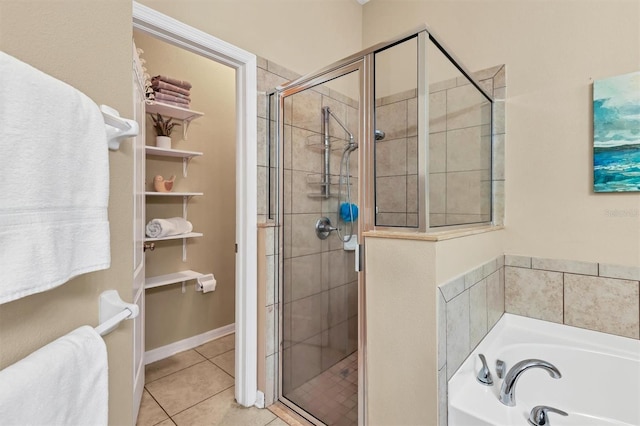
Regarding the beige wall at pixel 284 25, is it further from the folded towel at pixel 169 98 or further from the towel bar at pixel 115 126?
the towel bar at pixel 115 126

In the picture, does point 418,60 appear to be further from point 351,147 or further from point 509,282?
point 509,282

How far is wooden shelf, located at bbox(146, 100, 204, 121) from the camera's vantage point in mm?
2225

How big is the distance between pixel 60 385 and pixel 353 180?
51.5 inches

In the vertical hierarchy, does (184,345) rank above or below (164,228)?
below

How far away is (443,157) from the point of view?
148 cm

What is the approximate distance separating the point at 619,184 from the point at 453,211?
925 mm

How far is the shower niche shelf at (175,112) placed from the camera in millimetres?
2234

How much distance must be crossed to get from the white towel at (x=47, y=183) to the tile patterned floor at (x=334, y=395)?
1.33 meters

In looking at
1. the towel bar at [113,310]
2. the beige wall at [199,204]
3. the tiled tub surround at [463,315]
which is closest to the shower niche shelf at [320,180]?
the tiled tub surround at [463,315]

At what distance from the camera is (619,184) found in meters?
1.60

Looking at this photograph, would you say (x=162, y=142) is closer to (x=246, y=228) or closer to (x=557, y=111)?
(x=246, y=228)

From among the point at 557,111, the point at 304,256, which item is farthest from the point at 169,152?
the point at 557,111

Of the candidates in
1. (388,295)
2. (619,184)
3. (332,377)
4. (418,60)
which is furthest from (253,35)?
(619,184)

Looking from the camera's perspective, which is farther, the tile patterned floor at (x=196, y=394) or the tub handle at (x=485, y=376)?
the tile patterned floor at (x=196, y=394)
